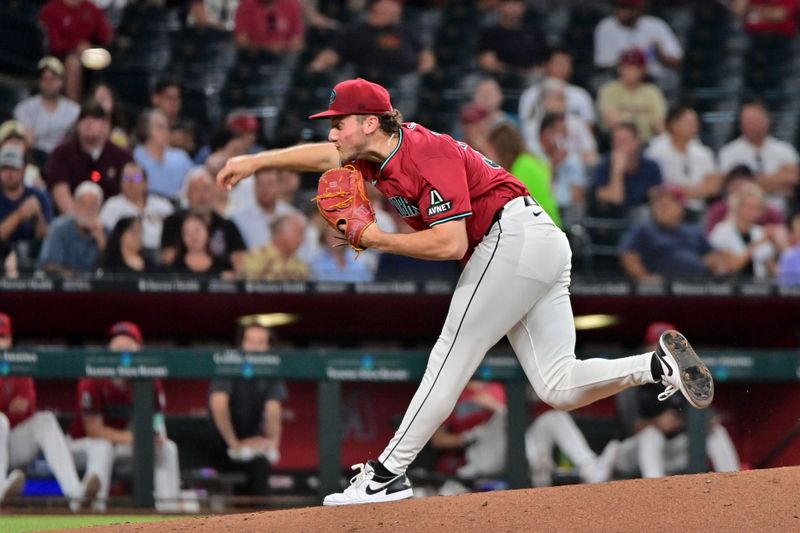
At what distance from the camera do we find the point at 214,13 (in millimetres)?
10461

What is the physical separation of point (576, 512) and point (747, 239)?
14.3ft

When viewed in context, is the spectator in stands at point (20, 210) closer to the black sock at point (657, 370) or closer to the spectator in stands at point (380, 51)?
the spectator in stands at point (380, 51)

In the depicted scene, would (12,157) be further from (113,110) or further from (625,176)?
(625,176)

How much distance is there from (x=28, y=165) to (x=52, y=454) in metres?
2.10

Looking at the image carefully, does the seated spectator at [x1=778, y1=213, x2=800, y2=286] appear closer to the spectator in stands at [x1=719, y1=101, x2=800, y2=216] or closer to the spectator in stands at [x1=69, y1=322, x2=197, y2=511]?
the spectator in stands at [x1=719, y1=101, x2=800, y2=216]

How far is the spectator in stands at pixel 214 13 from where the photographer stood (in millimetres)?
10407

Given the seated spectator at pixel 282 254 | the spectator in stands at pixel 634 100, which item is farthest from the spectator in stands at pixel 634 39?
the seated spectator at pixel 282 254

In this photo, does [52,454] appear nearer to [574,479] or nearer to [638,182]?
[574,479]

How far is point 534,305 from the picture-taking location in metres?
4.54

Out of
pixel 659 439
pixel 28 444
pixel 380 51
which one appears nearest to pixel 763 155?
pixel 380 51

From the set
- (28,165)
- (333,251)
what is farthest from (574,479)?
(28,165)

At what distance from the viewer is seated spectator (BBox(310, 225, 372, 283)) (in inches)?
296

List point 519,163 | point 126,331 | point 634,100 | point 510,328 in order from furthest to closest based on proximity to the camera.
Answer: point 634,100
point 519,163
point 126,331
point 510,328

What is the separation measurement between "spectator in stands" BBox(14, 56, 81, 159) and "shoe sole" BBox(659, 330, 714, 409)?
17.1 feet
